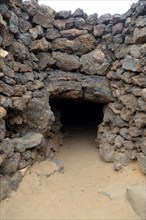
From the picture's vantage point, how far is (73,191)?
212 inches

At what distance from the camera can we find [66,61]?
666 cm

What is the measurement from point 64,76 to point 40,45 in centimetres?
103

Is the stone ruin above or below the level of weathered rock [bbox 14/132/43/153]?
above

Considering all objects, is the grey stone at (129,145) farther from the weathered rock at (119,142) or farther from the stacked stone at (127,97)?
the weathered rock at (119,142)

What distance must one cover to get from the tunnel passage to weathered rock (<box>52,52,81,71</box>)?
1563 mm

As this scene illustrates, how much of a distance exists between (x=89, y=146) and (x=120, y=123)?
143 centimetres

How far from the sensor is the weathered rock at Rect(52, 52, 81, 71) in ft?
21.8

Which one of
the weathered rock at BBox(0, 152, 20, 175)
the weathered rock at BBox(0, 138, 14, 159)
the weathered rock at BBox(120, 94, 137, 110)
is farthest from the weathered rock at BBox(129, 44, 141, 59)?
the weathered rock at BBox(0, 152, 20, 175)

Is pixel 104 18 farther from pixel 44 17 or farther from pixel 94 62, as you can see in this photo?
pixel 44 17

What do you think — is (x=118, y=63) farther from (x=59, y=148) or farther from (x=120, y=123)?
(x=59, y=148)

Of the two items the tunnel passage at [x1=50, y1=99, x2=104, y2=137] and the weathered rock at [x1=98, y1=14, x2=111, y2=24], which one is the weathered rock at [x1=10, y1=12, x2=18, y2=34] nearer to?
the weathered rock at [x1=98, y1=14, x2=111, y2=24]

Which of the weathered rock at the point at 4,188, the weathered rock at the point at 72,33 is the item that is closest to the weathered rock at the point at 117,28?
the weathered rock at the point at 72,33

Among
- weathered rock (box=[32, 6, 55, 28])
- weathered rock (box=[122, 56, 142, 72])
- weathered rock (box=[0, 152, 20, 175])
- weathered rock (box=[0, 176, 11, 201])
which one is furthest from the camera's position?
weathered rock (box=[32, 6, 55, 28])

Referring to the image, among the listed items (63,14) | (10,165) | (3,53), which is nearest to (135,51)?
(63,14)
